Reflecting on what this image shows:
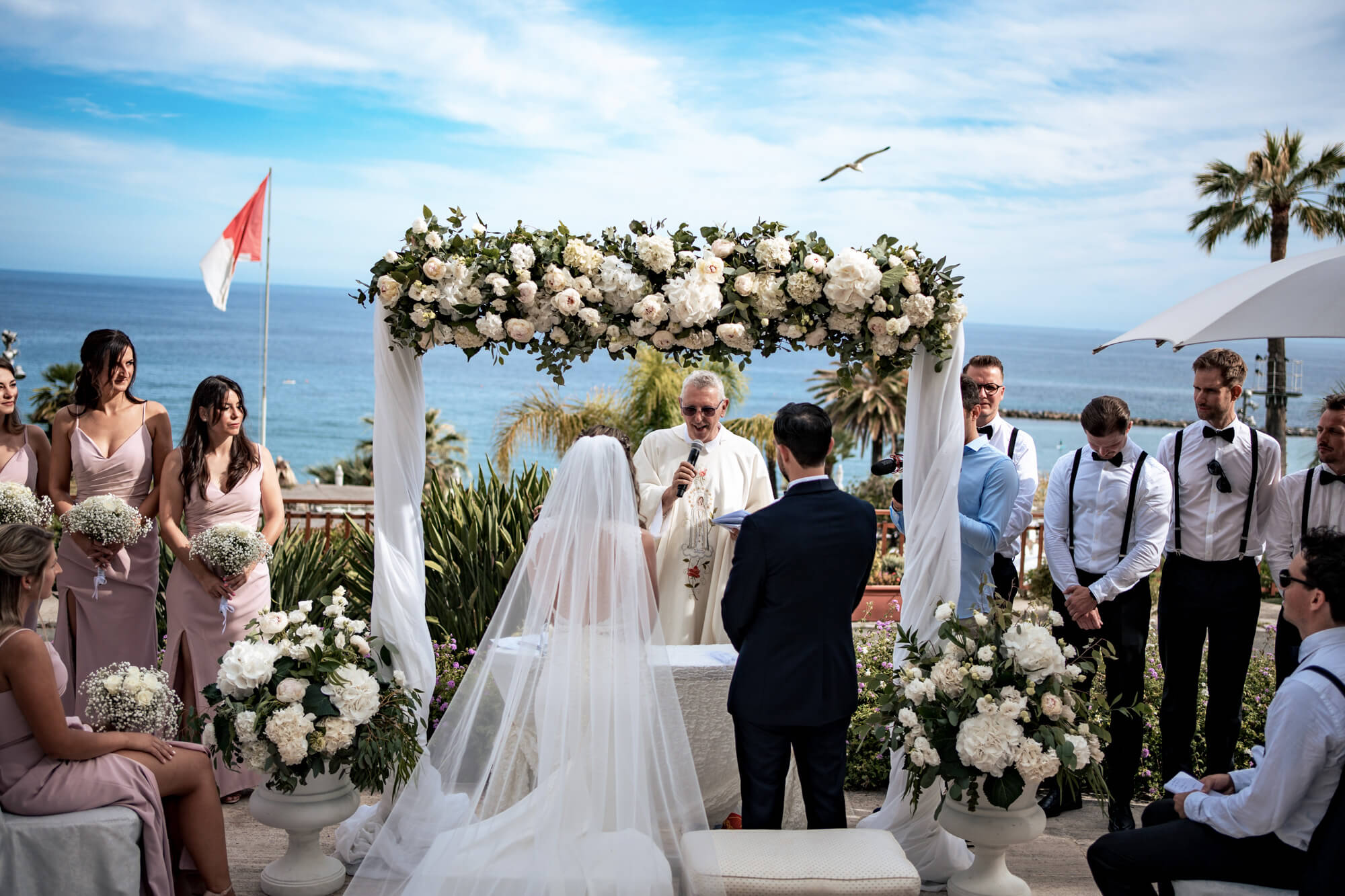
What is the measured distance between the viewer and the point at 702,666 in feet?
15.3

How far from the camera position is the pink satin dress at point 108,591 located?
5.25 m

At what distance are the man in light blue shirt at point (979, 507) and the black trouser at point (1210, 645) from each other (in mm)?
846

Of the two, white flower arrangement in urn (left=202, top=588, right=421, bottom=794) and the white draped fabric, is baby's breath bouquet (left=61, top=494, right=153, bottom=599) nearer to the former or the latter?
white flower arrangement in urn (left=202, top=588, right=421, bottom=794)

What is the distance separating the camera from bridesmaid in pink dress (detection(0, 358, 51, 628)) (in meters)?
5.30

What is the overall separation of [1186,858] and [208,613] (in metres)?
4.35

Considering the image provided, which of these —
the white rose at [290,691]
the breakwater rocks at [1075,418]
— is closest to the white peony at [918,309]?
the white rose at [290,691]

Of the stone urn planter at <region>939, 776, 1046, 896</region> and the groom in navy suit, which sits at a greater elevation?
the groom in navy suit

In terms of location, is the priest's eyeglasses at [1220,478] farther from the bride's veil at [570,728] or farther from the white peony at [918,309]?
the bride's veil at [570,728]

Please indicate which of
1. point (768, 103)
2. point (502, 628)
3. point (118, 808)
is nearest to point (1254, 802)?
point (502, 628)

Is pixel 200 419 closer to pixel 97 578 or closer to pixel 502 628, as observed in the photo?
pixel 97 578

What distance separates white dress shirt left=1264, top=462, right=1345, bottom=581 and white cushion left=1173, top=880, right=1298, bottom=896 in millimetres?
1961

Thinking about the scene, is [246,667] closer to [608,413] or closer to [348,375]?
[608,413]

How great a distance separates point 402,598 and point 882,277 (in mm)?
2534

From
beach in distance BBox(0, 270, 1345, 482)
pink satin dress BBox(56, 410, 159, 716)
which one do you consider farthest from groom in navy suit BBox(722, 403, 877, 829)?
beach in distance BBox(0, 270, 1345, 482)
